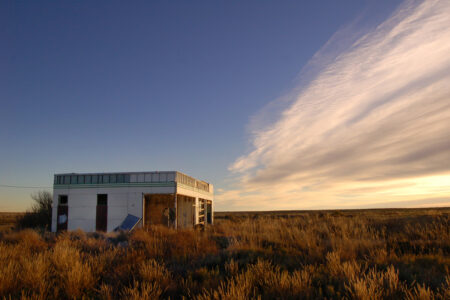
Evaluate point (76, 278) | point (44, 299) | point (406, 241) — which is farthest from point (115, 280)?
point (406, 241)

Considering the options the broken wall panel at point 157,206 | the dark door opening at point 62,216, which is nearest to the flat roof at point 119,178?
the dark door opening at point 62,216

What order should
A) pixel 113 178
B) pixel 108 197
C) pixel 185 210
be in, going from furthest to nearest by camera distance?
pixel 185 210 → pixel 113 178 → pixel 108 197

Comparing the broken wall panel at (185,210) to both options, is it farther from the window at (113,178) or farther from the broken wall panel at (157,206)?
the window at (113,178)

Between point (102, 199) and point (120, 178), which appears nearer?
point (120, 178)

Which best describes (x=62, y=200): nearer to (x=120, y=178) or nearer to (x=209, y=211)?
(x=120, y=178)

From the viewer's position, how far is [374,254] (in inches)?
391

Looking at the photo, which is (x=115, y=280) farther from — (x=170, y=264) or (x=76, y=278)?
(x=170, y=264)

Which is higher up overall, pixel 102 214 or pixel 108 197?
pixel 108 197

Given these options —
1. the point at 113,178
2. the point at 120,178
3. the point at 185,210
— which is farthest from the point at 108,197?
the point at 185,210

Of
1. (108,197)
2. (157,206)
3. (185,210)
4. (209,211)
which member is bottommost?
(209,211)

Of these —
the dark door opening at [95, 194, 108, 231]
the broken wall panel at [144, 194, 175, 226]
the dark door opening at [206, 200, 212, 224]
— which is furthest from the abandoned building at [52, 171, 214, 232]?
the dark door opening at [206, 200, 212, 224]

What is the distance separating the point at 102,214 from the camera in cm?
3028

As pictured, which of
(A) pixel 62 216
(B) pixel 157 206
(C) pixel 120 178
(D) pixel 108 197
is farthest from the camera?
(B) pixel 157 206

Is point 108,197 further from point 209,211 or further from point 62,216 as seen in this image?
point 209,211
